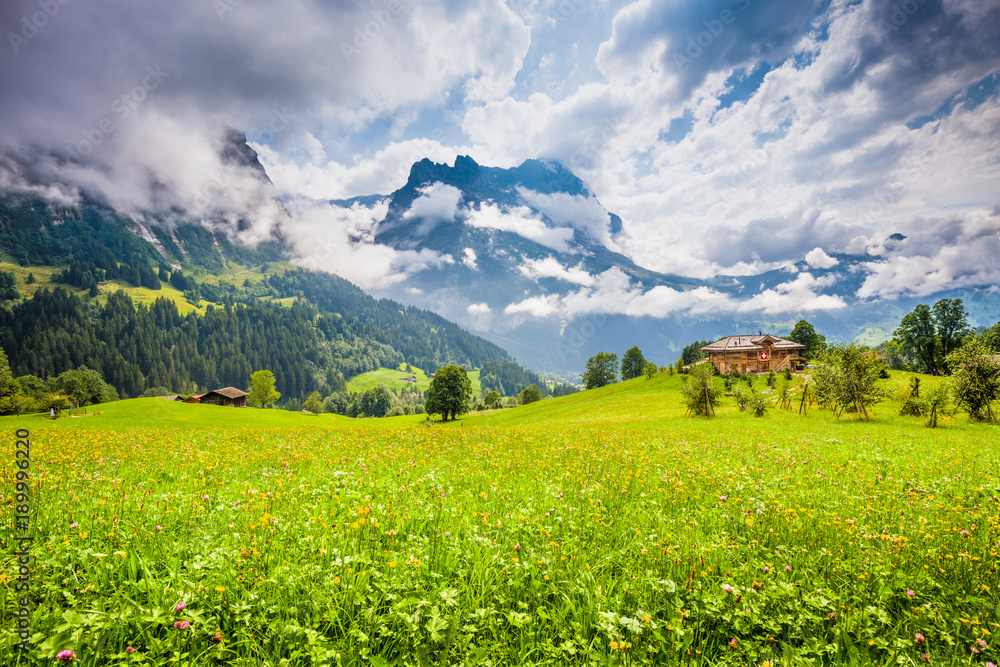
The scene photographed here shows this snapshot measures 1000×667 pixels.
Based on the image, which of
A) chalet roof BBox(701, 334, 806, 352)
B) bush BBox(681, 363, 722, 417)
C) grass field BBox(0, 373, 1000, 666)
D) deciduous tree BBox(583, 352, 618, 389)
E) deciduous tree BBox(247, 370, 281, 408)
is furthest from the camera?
deciduous tree BBox(247, 370, 281, 408)

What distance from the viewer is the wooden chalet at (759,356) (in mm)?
93062

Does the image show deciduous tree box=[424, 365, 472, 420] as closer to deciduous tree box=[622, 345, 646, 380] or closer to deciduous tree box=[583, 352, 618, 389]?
deciduous tree box=[583, 352, 618, 389]

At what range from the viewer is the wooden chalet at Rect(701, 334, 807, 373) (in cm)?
9306

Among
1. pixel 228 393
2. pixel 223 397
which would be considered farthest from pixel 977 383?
pixel 223 397

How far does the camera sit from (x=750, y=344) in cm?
9769

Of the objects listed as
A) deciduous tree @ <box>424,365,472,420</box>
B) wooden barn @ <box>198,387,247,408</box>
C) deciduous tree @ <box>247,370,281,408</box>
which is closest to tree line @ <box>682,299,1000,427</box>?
deciduous tree @ <box>424,365,472,420</box>

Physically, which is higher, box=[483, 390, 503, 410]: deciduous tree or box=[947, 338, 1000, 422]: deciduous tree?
box=[947, 338, 1000, 422]: deciduous tree

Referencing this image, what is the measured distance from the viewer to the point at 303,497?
7.59 metres

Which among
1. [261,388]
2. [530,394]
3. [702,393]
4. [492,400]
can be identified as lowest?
A: [492,400]

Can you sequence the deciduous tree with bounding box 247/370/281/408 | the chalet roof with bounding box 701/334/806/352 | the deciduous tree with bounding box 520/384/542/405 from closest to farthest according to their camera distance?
the chalet roof with bounding box 701/334/806/352 → the deciduous tree with bounding box 247/370/281/408 → the deciduous tree with bounding box 520/384/542/405

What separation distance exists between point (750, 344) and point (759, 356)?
4.22 m

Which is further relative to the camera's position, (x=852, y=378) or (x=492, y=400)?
(x=492, y=400)

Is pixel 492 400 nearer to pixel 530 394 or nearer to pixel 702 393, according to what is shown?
pixel 530 394

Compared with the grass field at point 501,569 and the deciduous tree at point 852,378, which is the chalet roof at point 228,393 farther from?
the deciduous tree at point 852,378
